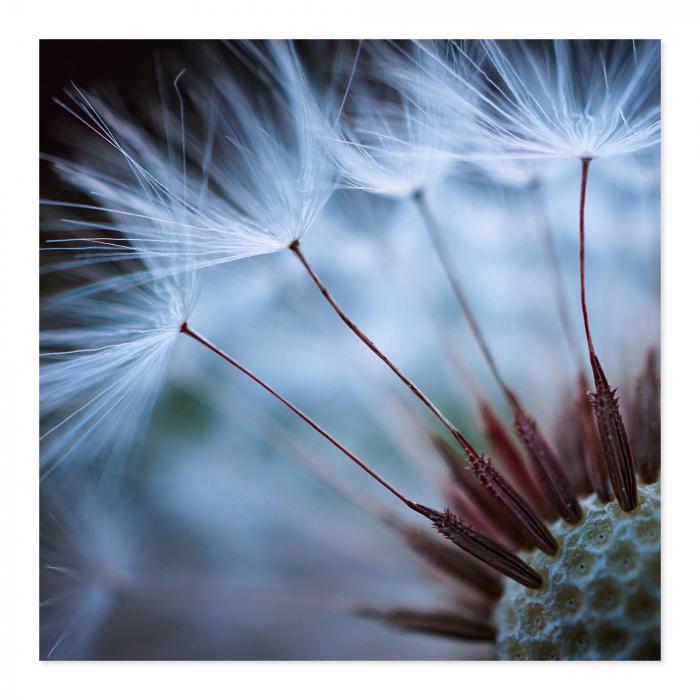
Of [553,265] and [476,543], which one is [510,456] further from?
[553,265]

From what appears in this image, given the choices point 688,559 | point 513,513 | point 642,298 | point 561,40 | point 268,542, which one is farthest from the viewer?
point 268,542

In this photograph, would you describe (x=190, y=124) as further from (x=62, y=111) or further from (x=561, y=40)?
(x=561, y=40)

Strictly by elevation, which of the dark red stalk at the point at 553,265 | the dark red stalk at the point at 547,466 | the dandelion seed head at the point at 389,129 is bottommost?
the dark red stalk at the point at 547,466

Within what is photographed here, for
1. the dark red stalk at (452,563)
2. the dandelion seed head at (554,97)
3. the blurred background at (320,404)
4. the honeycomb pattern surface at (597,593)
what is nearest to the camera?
the honeycomb pattern surface at (597,593)

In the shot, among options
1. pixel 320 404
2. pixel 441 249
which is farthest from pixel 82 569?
pixel 441 249

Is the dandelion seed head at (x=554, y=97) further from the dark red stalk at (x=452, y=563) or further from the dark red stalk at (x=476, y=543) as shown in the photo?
the dark red stalk at (x=452, y=563)

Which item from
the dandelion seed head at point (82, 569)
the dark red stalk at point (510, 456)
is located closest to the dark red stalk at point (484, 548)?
the dark red stalk at point (510, 456)

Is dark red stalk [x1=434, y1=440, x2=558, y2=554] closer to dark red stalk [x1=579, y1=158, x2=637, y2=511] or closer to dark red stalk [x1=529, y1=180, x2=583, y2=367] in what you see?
dark red stalk [x1=579, y1=158, x2=637, y2=511]
